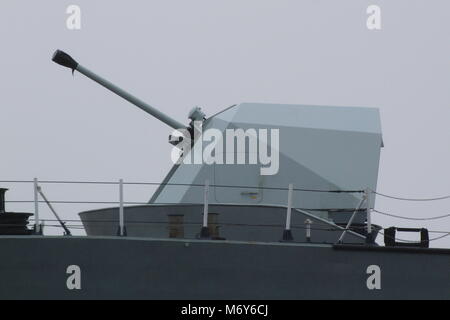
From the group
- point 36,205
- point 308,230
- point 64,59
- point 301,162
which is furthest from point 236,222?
point 64,59

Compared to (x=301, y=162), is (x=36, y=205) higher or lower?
lower

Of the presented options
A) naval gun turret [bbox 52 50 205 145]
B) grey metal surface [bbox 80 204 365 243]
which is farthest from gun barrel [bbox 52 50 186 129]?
grey metal surface [bbox 80 204 365 243]

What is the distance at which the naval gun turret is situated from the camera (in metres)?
16.3

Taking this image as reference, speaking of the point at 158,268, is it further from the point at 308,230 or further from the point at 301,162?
the point at 301,162

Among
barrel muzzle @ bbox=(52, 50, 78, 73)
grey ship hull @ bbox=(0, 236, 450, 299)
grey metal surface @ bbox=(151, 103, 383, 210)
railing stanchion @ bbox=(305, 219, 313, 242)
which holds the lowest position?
grey ship hull @ bbox=(0, 236, 450, 299)

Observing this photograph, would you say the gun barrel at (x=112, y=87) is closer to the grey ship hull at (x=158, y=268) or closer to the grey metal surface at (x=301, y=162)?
the grey metal surface at (x=301, y=162)

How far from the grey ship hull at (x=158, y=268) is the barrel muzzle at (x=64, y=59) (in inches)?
150

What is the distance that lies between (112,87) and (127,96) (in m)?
0.27

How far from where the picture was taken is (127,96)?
16.8 meters

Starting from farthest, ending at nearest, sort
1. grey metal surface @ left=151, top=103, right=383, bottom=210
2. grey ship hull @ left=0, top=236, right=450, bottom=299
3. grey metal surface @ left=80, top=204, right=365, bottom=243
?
1. grey metal surface @ left=151, top=103, right=383, bottom=210
2. grey metal surface @ left=80, top=204, right=365, bottom=243
3. grey ship hull @ left=0, top=236, right=450, bottom=299

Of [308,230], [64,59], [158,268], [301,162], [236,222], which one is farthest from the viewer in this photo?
[64,59]

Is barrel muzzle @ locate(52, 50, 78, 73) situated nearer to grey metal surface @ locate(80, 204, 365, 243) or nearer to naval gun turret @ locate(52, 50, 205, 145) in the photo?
naval gun turret @ locate(52, 50, 205, 145)

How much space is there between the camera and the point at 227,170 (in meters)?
15.4
